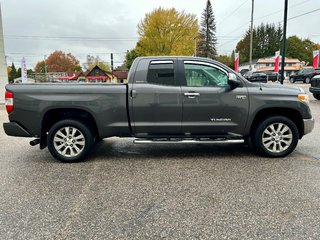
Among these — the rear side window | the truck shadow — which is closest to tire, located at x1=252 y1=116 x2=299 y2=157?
the truck shadow

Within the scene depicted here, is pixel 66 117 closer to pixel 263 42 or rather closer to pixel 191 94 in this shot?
pixel 191 94

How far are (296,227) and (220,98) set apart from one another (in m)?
2.69

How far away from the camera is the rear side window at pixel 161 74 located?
16.8 ft

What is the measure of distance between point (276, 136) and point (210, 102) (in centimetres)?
145

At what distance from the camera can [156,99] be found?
16.5 ft

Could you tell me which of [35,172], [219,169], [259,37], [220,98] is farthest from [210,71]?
[259,37]

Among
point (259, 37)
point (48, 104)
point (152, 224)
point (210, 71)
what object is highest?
point (259, 37)

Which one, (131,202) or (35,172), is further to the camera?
(35,172)

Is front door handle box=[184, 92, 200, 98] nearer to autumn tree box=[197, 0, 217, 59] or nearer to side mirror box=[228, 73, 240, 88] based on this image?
side mirror box=[228, 73, 240, 88]

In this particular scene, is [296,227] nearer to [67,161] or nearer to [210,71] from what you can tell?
[210,71]

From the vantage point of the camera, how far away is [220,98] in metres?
5.09

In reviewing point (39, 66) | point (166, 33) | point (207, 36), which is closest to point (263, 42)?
point (207, 36)

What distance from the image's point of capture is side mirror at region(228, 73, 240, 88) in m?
5.02

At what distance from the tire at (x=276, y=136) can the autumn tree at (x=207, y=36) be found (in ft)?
194
